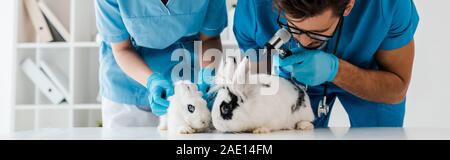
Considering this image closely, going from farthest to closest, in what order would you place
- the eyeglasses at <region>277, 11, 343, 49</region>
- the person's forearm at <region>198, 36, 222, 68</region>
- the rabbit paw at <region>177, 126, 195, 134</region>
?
the person's forearm at <region>198, 36, 222, 68</region> → the eyeglasses at <region>277, 11, 343, 49</region> → the rabbit paw at <region>177, 126, 195, 134</region>

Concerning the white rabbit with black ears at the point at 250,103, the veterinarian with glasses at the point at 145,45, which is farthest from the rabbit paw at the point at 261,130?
the veterinarian with glasses at the point at 145,45

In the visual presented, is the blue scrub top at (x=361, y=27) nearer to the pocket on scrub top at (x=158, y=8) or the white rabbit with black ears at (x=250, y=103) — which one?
the pocket on scrub top at (x=158, y=8)

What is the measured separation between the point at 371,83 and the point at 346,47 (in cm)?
11

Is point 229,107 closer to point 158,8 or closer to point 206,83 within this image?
point 206,83

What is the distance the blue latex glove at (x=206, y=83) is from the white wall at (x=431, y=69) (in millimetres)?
817

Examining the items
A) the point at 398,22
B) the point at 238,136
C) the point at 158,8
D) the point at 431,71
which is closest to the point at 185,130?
the point at 238,136

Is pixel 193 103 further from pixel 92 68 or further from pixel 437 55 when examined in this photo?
pixel 92 68

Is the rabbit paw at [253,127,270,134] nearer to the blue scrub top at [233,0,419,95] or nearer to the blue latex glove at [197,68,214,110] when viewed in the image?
the blue latex glove at [197,68,214,110]

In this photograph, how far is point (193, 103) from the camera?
1044 mm

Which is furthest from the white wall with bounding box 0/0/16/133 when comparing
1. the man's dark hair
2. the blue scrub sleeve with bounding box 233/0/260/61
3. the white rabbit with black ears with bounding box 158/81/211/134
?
the man's dark hair

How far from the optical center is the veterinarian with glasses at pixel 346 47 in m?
1.16

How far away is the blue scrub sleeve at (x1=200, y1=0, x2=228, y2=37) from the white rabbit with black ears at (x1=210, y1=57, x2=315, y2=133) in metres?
0.37

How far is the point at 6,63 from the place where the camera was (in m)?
2.49

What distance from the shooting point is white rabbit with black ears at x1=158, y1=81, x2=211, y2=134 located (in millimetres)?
1023
